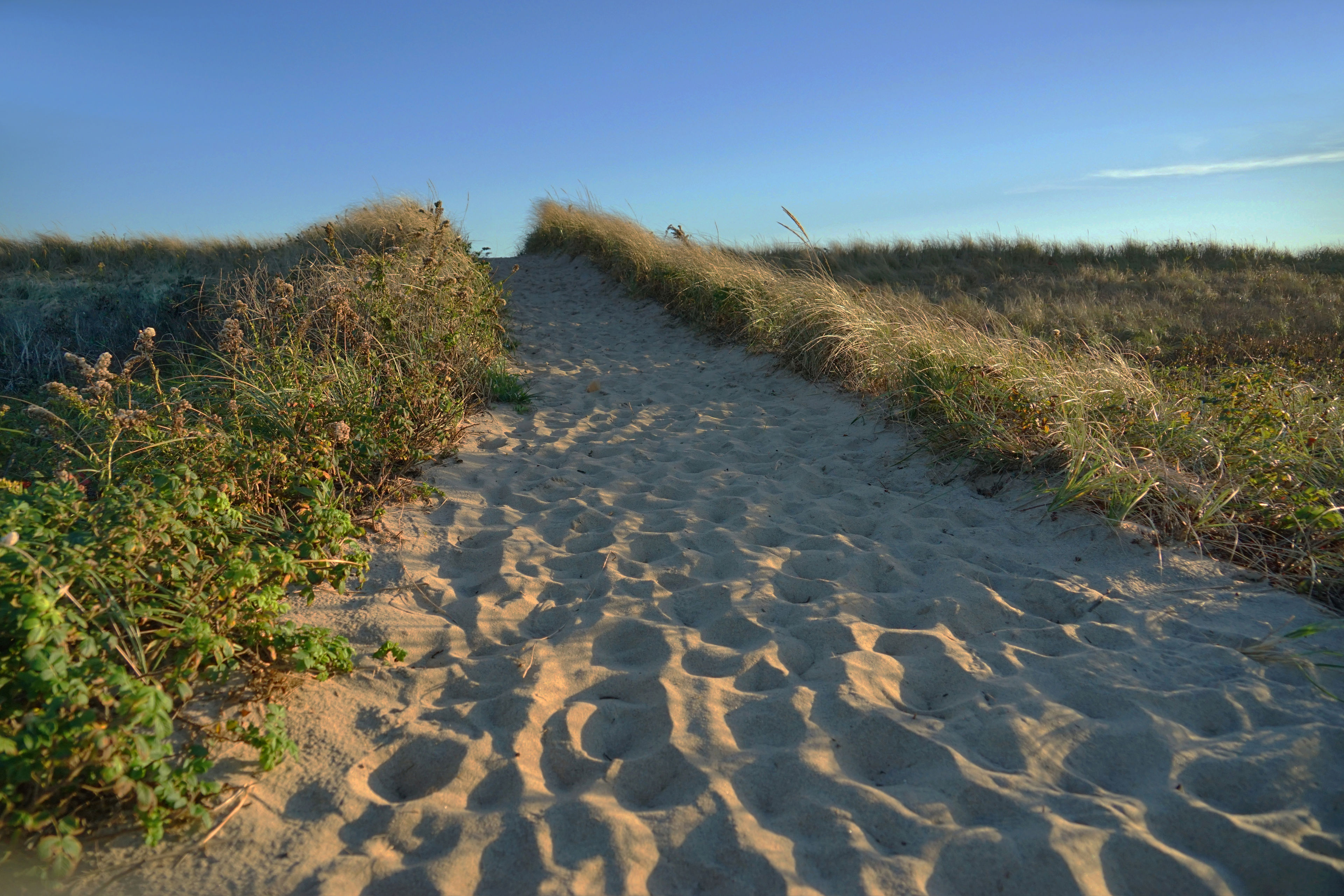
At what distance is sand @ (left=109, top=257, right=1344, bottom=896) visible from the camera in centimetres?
165

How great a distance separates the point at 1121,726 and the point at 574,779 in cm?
160

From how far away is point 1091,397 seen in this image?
407 centimetres

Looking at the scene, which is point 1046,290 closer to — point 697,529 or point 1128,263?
point 1128,263

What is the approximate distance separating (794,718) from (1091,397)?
120 inches

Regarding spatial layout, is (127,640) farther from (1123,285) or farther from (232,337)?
(1123,285)

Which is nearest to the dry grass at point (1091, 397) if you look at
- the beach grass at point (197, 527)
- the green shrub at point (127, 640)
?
the beach grass at point (197, 527)

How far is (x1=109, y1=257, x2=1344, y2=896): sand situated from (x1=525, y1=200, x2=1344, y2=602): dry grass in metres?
0.26

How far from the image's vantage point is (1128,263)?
1464 centimetres

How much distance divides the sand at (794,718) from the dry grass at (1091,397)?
0.86 feet

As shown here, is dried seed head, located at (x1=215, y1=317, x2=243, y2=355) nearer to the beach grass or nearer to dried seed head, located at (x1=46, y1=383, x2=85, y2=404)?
the beach grass

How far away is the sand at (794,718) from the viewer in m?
1.65

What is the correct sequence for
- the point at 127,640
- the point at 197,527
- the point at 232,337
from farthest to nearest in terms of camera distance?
the point at 232,337 → the point at 197,527 → the point at 127,640

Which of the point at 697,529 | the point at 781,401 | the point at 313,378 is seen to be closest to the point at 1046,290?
the point at 781,401

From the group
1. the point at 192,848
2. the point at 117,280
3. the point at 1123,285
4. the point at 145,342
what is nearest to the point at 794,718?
the point at 192,848
